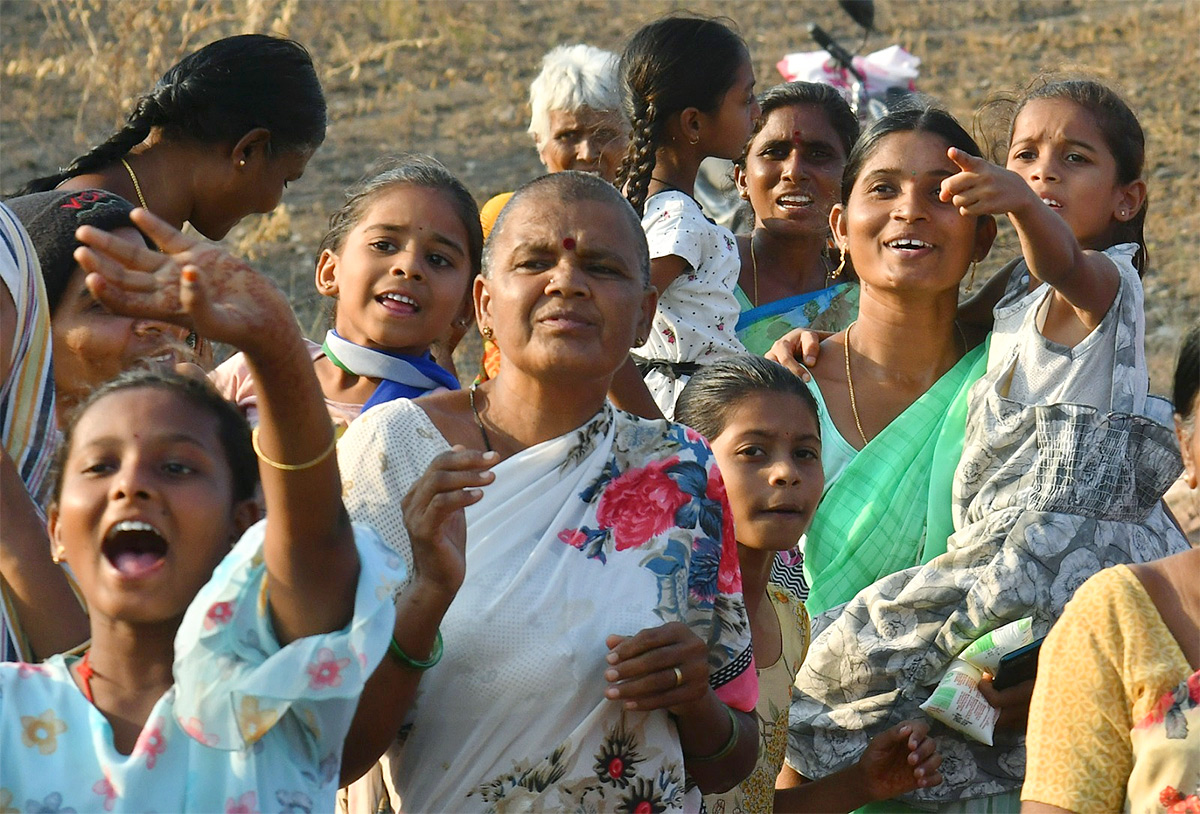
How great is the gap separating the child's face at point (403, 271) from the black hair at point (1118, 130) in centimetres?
159

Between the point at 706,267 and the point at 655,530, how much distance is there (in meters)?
1.77

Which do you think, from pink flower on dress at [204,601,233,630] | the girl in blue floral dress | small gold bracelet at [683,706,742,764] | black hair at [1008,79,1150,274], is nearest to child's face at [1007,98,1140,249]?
black hair at [1008,79,1150,274]

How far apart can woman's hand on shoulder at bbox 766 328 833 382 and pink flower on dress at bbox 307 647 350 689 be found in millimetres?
2090

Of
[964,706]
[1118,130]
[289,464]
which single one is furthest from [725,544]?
[1118,130]

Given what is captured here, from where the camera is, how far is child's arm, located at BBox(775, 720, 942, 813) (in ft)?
11.3

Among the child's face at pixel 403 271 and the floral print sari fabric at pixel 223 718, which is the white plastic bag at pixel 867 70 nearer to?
the child's face at pixel 403 271

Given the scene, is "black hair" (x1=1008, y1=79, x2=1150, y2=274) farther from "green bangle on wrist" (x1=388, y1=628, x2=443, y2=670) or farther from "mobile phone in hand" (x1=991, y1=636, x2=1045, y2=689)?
"green bangle on wrist" (x1=388, y1=628, x2=443, y2=670)

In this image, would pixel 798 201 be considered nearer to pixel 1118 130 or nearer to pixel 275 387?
pixel 1118 130

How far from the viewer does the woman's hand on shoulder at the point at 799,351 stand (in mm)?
4039

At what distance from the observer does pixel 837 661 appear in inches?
140

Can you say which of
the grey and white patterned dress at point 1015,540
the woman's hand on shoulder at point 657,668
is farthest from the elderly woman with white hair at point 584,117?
the woman's hand on shoulder at point 657,668

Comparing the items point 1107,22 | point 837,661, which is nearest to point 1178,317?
point 1107,22

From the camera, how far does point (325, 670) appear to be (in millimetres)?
2100

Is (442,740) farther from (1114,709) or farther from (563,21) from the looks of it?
(563,21)
